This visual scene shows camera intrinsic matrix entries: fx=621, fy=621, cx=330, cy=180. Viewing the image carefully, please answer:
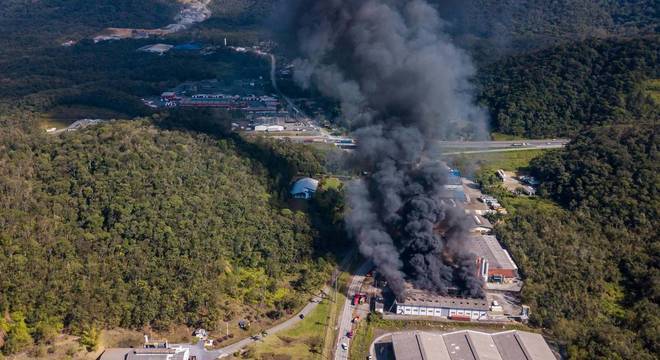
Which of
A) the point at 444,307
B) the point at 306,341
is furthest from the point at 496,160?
the point at 306,341

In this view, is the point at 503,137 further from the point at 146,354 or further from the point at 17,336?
the point at 17,336

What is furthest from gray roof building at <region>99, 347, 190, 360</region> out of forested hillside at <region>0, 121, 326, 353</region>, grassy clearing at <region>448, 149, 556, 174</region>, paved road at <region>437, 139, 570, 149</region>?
paved road at <region>437, 139, 570, 149</region>

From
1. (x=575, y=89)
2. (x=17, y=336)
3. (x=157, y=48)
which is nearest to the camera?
(x=17, y=336)

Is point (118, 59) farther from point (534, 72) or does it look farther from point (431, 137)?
point (431, 137)

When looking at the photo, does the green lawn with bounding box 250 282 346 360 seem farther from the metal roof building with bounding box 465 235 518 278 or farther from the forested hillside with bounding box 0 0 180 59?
the forested hillside with bounding box 0 0 180 59

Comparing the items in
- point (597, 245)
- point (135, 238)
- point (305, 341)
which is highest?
point (597, 245)
